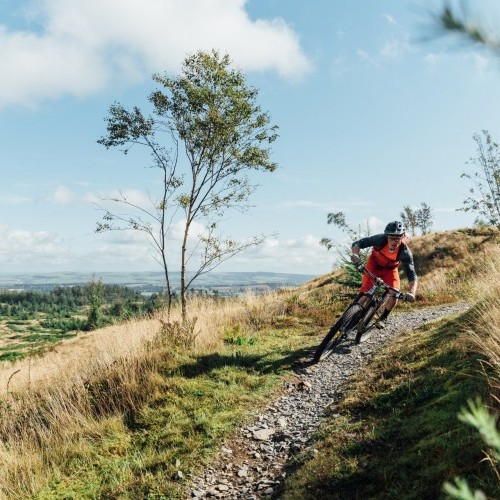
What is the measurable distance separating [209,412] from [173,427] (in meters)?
0.66

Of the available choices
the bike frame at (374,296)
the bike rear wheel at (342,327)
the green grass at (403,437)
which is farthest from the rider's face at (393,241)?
the green grass at (403,437)

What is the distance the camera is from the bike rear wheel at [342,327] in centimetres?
892

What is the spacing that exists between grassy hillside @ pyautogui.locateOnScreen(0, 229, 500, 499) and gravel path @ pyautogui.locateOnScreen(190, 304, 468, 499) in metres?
0.30

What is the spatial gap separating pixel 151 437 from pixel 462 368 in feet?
16.0

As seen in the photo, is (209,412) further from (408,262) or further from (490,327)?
(408,262)

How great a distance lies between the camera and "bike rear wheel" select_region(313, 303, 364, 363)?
8.92 meters

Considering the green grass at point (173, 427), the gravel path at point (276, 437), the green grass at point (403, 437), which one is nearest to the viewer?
the green grass at point (403, 437)

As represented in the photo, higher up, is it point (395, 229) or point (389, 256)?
point (395, 229)

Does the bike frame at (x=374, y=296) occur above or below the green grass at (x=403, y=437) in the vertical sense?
above

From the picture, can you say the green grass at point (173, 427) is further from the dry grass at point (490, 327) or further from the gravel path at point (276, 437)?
the dry grass at point (490, 327)

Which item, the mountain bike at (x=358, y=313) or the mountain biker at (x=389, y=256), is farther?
the mountain bike at (x=358, y=313)

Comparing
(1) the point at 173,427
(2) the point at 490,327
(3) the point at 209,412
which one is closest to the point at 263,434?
(3) the point at 209,412

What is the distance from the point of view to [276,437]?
6.52 meters

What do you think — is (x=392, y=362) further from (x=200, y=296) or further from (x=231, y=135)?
(x=200, y=296)
